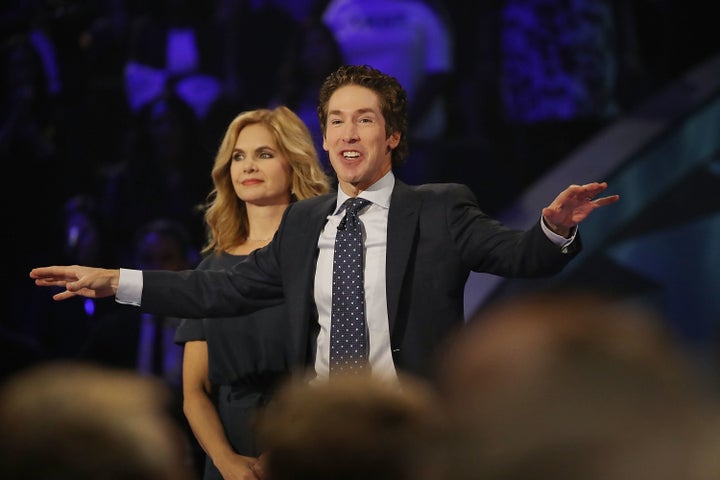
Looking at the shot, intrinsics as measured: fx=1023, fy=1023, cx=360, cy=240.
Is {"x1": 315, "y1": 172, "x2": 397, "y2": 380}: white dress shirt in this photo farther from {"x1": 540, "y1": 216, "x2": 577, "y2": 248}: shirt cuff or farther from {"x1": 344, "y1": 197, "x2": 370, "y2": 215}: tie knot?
{"x1": 540, "y1": 216, "x2": 577, "y2": 248}: shirt cuff

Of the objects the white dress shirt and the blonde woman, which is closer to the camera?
the white dress shirt

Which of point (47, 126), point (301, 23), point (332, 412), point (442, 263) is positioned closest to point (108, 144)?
point (47, 126)

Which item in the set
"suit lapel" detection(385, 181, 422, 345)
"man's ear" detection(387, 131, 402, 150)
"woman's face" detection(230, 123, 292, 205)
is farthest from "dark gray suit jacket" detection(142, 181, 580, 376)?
"woman's face" detection(230, 123, 292, 205)

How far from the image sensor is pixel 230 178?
301 cm

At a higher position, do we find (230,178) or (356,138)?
(356,138)

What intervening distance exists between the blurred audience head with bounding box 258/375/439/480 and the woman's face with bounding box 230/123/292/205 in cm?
195

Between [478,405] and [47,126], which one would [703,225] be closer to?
[47,126]

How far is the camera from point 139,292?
2.51m

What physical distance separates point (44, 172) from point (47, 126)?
0.23 m

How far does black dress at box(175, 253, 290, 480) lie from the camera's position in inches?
108

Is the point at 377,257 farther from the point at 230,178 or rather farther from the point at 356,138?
the point at 230,178

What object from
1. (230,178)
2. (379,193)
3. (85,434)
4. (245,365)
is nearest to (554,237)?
(379,193)

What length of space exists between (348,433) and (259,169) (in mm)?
2050

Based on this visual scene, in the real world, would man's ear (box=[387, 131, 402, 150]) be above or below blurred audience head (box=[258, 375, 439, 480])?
above
